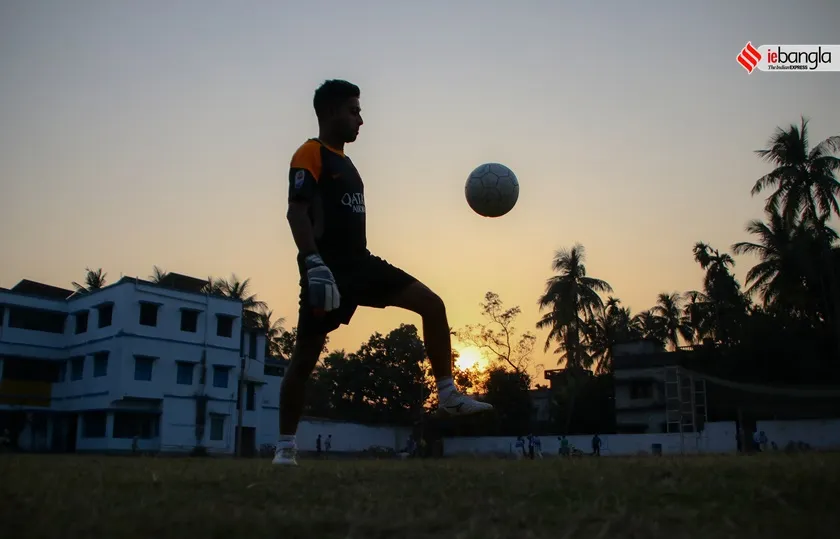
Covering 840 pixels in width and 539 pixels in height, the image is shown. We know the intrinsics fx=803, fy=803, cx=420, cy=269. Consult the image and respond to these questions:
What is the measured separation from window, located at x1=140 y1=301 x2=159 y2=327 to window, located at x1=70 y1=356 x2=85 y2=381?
422 centimetres

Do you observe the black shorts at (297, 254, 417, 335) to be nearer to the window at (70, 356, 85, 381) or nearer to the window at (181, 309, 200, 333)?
the window at (181, 309, 200, 333)

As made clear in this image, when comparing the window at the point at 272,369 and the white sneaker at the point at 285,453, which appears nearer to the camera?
the white sneaker at the point at 285,453

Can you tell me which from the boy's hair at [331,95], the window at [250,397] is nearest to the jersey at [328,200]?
the boy's hair at [331,95]

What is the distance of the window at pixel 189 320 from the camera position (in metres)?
44.6

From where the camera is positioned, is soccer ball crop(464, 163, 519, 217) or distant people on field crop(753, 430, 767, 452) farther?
distant people on field crop(753, 430, 767, 452)

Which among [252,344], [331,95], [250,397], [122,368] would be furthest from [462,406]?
[252,344]

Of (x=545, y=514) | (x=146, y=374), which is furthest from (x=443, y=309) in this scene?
(x=146, y=374)

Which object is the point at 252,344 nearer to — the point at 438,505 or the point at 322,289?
the point at 322,289

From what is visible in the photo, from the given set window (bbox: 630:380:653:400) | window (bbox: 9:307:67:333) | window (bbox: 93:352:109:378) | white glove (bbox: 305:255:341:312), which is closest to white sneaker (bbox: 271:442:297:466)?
white glove (bbox: 305:255:341:312)

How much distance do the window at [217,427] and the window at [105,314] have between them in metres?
7.62

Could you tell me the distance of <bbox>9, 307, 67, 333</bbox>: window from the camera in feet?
140

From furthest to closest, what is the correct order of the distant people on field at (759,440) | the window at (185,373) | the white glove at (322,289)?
the window at (185,373), the distant people on field at (759,440), the white glove at (322,289)

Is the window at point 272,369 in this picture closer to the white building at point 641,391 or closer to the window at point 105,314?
the window at point 105,314

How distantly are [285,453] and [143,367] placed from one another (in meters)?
39.9
